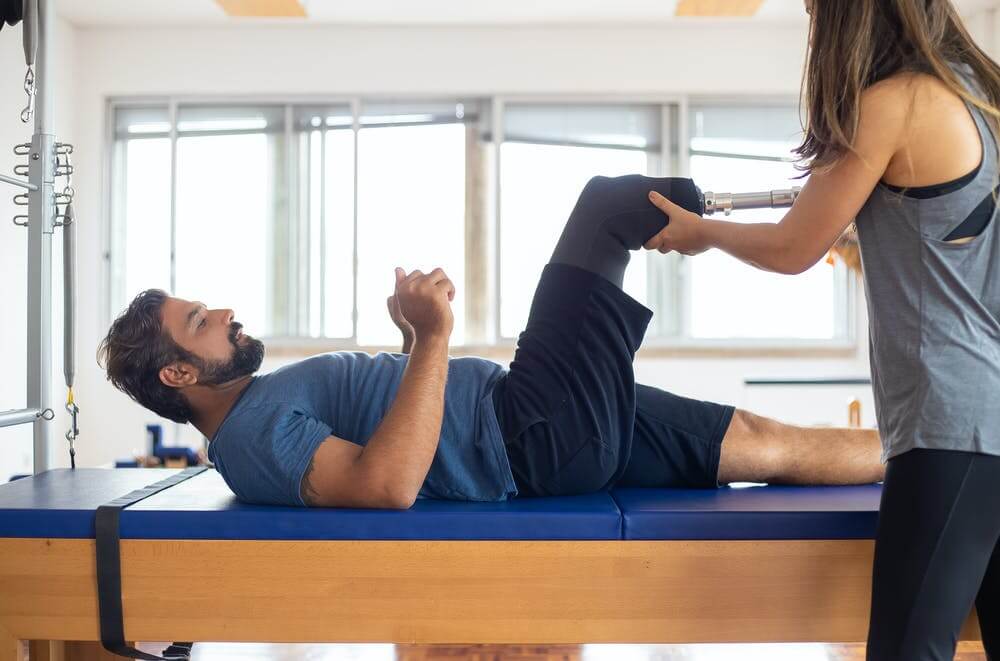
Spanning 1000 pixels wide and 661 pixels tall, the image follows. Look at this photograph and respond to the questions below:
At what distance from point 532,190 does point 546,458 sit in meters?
4.17

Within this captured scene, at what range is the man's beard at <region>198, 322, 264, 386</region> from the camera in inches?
64.3

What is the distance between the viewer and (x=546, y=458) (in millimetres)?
1520

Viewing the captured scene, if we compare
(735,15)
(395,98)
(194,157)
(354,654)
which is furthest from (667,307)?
(354,654)

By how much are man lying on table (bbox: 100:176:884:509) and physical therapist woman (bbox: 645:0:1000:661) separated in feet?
1.41

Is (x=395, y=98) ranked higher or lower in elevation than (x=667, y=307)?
higher

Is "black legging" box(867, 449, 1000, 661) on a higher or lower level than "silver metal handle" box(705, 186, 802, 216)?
lower

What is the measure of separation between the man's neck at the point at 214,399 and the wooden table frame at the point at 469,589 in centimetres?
33

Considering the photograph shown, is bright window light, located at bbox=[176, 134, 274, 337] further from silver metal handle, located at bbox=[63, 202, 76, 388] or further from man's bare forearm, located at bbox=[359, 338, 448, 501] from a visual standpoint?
man's bare forearm, located at bbox=[359, 338, 448, 501]

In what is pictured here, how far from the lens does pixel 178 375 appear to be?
162 centimetres

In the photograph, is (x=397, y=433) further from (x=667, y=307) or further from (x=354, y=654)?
(x=667, y=307)

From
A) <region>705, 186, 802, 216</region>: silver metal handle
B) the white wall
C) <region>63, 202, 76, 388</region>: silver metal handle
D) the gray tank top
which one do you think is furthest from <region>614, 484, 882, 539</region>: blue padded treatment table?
the white wall

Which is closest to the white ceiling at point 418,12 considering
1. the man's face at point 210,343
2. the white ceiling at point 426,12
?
the white ceiling at point 426,12

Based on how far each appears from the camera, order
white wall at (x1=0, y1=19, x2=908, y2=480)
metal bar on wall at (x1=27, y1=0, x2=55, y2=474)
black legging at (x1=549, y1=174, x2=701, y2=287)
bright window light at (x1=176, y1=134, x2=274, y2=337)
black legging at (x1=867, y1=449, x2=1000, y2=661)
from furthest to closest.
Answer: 1. bright window light at (x1=176, y1=134, x2=274, y2=337)
2. white wall at (x1=0, y1=19, x2=908, y2=480)
3. metal bar on wall at (x1=27, y1=0, x2=55, y2=474)
4. black legging at (x1=549, y1=174, x2=701, y2=287)
5. black legging at (x1=867, y1=449, x2=1000, y2=661)

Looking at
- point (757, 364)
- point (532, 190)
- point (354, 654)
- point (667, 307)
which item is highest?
point (532, 190)
